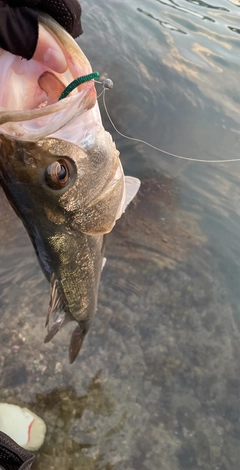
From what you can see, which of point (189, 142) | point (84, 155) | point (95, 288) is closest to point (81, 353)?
point (95, 288)

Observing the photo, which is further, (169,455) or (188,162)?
(188,162)

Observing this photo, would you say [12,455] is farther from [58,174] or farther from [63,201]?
[58,174]

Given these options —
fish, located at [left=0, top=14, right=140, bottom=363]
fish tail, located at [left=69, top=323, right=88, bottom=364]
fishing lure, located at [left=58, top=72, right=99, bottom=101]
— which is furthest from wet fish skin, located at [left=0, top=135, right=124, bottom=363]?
fish tail, located at [left=69, top=323, right=88, bottom=364]

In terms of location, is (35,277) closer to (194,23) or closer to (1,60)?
(1,60)

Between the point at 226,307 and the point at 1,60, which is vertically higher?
the point at 1,60

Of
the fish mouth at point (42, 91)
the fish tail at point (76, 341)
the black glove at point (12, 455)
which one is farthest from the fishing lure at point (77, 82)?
the black glove at point (12, 455)
